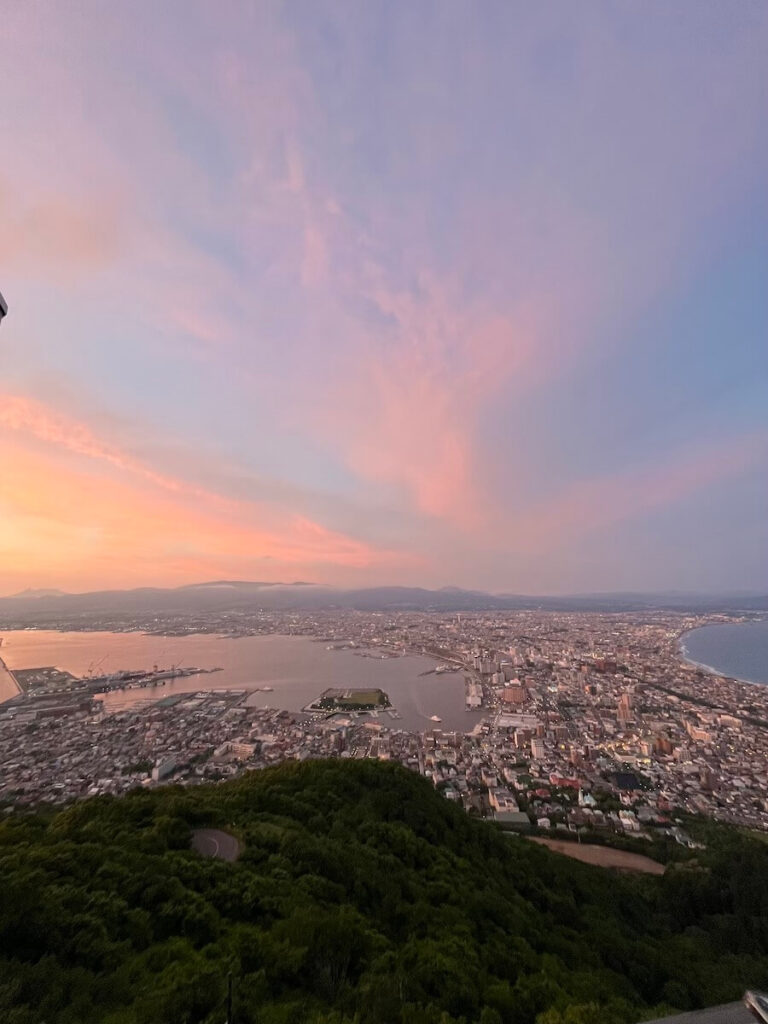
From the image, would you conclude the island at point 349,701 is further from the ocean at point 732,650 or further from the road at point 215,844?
the ocean at point 732,650

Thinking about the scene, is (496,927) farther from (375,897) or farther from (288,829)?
(288,829)

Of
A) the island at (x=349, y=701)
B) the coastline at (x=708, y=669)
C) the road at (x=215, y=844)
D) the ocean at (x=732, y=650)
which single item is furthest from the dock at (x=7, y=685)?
the ocean at (x=732, y=650)

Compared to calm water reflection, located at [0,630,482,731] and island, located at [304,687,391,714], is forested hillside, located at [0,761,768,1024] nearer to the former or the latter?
calm water reflection, located at [0,630,482,731]

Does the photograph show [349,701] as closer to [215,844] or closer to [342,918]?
[215,844]

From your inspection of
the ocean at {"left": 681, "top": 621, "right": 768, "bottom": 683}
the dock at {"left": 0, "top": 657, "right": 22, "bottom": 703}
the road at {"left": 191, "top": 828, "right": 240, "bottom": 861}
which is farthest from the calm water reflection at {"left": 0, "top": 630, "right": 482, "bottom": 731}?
the ocean at {"left": 681, "top": 621, "right": 768, "bottom": 683}

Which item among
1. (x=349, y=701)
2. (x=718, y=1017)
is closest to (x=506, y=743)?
(x=349, y=701)
